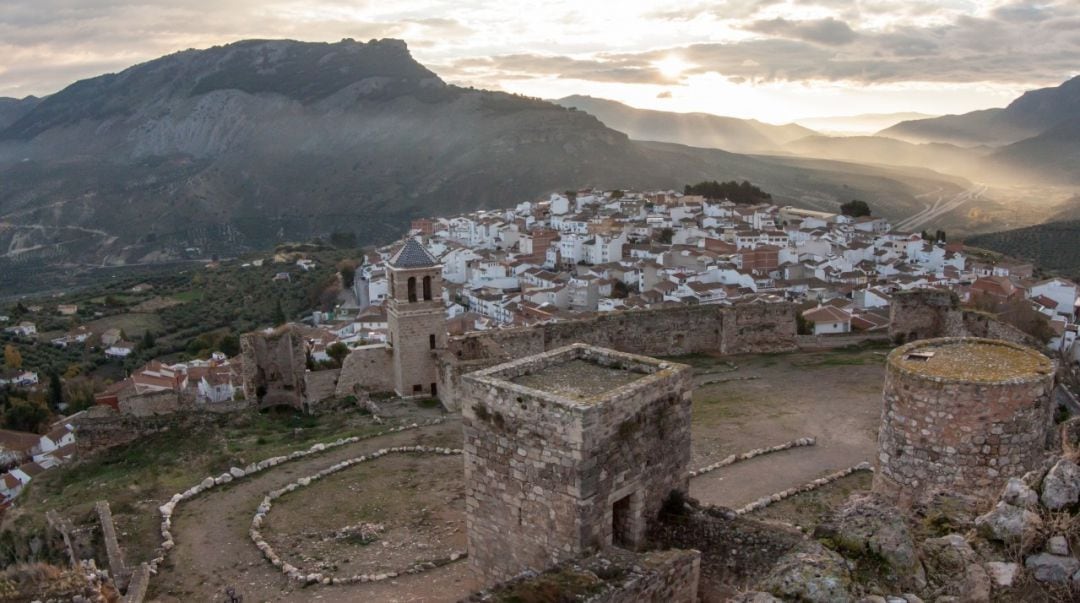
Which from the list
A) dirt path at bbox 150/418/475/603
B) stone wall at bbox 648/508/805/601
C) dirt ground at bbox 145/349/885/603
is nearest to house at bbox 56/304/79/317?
dirt ground at bbox 145/349/885/603

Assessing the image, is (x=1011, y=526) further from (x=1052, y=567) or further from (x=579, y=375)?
(x=579, y=375)

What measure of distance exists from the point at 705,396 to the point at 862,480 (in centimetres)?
585

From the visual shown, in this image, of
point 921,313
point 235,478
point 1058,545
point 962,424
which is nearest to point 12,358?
point 235,478

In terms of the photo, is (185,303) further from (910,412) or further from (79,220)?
(79,220)

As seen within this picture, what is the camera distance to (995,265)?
1986 inches

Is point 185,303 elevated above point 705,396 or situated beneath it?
situated beneath

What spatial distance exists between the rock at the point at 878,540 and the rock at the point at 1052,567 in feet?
2.06

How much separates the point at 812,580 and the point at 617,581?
2.11m

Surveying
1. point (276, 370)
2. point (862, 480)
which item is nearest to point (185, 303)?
point (276, 370)

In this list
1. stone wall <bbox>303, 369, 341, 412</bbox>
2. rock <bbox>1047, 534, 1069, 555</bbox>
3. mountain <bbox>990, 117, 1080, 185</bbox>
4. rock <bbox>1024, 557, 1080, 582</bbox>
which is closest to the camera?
rock <bbox>1024, 557, 1080, 582</bbox>

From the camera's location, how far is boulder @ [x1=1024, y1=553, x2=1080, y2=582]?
446cm

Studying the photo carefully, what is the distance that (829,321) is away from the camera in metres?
32.8

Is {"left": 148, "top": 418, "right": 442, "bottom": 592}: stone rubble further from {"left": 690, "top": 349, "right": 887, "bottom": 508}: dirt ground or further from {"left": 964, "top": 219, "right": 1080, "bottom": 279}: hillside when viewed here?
{"left": 964, "top": 219, "right": 1080, "bottom": 279}: hillside

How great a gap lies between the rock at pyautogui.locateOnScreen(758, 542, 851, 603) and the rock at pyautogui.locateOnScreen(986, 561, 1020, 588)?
0.81m
